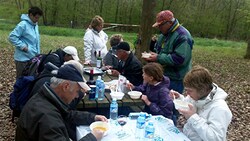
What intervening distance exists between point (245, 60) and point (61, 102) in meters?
13.7

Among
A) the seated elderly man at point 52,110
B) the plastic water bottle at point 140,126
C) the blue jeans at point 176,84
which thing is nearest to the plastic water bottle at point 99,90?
the plastic water bottle at point 140,126

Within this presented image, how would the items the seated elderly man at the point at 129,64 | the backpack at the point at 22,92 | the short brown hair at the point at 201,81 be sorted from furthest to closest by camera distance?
the seated elderly man at the point at 129,64, the backpack at the point at 22,92, the short brown hair at the point at 201,81

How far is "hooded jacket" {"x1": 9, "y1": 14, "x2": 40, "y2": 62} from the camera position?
5352mm

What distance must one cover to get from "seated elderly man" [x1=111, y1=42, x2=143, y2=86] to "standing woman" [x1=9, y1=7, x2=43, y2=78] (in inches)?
70.8

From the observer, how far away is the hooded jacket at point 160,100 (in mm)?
3744

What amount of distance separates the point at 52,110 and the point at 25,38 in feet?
12.2

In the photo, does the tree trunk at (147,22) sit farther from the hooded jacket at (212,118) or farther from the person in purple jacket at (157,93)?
the hooded jacket at (212,118)

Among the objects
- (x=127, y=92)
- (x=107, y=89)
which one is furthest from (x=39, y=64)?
(x=127, y=92)

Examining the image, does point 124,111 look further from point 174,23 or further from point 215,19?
point 215,19

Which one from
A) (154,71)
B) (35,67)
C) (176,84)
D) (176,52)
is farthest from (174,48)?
(35,67)

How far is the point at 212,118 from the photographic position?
2695 mm

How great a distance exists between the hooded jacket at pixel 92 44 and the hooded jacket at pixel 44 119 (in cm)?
395

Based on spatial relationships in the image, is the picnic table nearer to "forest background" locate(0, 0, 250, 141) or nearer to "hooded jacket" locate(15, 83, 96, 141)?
"hooded jacket" locate(15, 83, 96, 141)

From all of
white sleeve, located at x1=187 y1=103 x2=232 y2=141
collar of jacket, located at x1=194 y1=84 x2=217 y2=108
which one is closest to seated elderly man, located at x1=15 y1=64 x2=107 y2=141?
white sleeve, located at x1=187 y1=103 x2=232 y2=141
